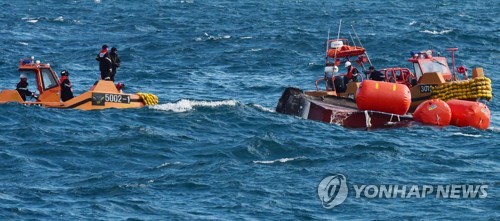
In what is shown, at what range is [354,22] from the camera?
6838 cm

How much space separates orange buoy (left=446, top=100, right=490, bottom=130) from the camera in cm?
3516

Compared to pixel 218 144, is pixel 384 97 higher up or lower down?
higher up

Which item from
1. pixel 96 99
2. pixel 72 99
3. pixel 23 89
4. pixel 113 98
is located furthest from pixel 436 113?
pixel 23 89

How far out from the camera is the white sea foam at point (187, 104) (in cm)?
3703

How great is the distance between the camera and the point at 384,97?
35.1 meters

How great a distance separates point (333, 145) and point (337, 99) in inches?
240

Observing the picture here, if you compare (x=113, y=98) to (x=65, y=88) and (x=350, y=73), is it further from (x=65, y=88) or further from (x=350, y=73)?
(x=350, y=73)

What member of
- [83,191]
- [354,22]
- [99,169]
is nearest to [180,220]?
[83,191]

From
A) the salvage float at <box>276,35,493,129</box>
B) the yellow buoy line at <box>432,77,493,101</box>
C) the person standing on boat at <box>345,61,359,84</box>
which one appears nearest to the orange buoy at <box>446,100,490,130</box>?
the salvage float at <box>276,35,493,129</box>

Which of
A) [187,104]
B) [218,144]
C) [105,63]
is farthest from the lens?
[187,104]

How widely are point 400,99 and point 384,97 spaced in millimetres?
466

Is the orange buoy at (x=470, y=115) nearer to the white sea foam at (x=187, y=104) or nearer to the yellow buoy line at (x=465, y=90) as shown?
the yellow buoy line at (x=465, y=90)

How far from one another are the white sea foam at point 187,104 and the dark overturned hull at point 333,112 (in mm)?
1713

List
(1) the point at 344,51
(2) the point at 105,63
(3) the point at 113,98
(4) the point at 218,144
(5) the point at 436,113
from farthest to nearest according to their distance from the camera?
(1) the point at 344,51
(2) the point at 105,63
(3) the point at 113,98
(5) the point at 436,113
(4) the point at 218,144
